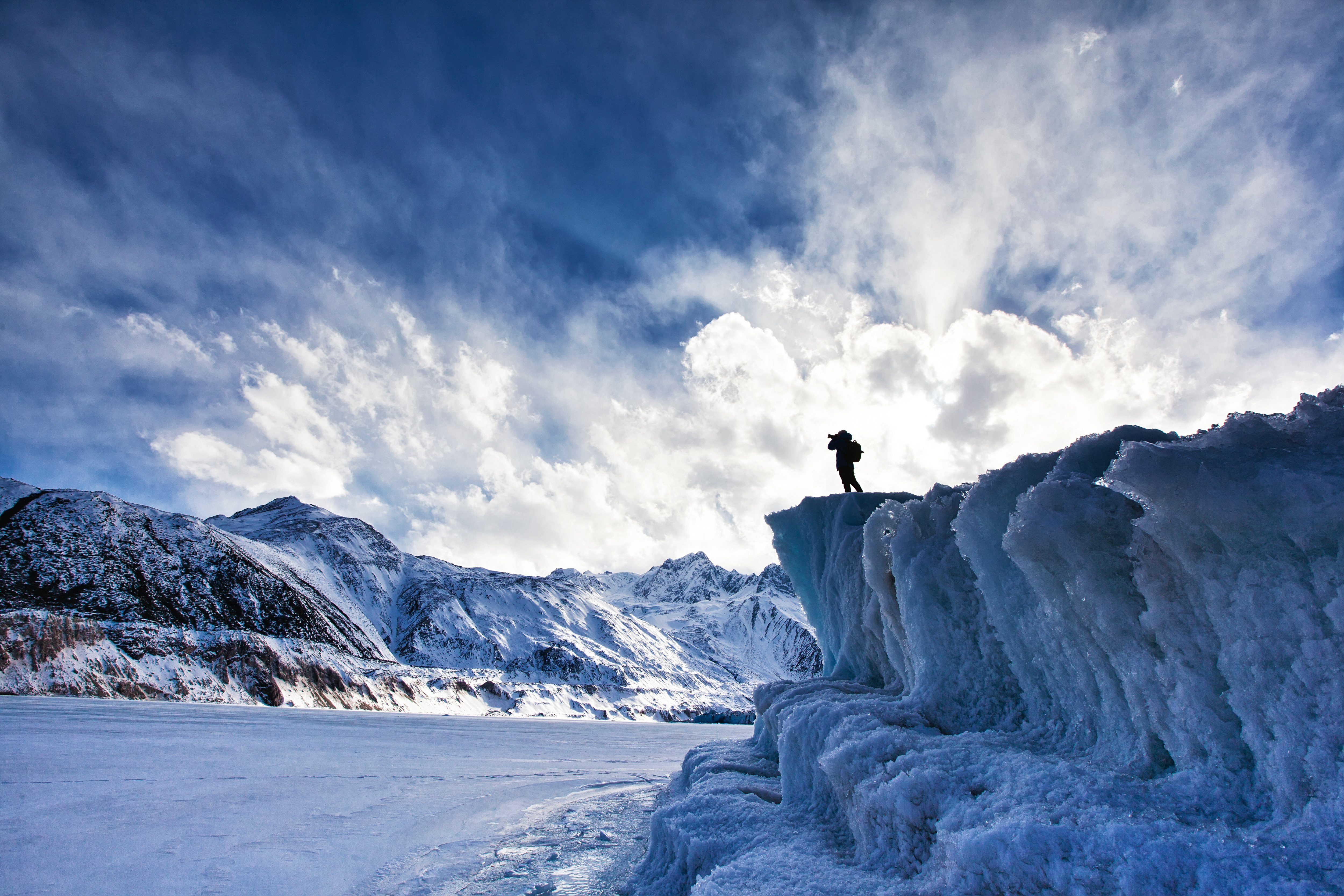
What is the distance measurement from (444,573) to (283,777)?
529ft

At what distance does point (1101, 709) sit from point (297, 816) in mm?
9397

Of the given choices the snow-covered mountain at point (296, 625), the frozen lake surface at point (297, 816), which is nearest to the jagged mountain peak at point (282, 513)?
the snow-covered mountain at point (296, 625)

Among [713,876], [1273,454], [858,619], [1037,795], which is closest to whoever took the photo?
[1273,454]

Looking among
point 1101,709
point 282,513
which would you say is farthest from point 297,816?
point 282,513

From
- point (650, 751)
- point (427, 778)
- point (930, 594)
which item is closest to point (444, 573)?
point (650, 751)

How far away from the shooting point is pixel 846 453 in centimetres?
1394

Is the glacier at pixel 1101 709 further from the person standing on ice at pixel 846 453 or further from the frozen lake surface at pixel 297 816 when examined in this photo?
the person standing on ice at pixel 846 453

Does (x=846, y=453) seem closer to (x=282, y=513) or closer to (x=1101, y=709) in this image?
(x=1101, y=709)

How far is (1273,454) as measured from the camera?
7.78ft

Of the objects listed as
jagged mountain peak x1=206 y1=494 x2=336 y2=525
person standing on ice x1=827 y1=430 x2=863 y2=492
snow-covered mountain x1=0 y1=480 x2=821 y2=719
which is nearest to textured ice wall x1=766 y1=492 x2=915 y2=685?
person standing on ice x1=827 y1=430 x2=863 y2=492

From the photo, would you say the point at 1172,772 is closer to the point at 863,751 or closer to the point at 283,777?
the point at 863,751

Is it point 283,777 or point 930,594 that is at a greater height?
point 930,594

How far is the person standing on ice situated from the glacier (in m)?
8.46

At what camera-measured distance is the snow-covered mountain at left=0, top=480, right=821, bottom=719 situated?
59.3m
